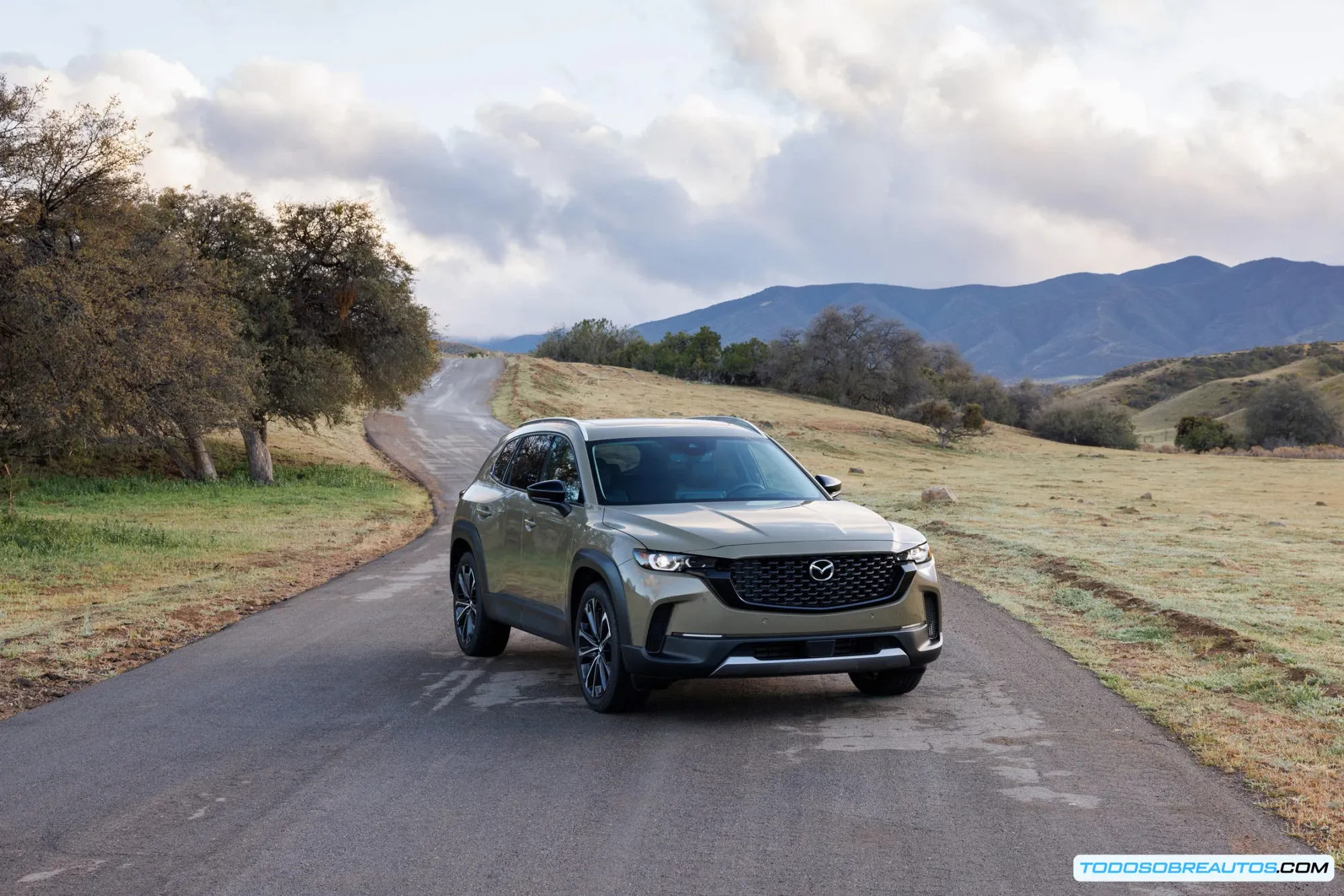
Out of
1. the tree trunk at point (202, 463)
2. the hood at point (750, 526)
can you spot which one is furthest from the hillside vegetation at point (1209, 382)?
the hood at point (750, 526)

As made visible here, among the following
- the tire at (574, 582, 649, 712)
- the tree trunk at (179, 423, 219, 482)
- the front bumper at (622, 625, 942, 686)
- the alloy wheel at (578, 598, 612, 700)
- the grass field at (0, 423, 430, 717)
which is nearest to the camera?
the front bumper at (622, 625, 942, 686)

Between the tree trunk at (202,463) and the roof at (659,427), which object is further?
the tree trunk at (202,463)

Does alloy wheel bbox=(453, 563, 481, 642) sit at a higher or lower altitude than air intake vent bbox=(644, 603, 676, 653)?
lower

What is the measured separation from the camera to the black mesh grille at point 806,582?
7.29 metres

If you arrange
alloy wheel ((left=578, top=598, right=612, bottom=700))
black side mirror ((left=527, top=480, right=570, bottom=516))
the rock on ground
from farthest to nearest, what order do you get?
the rock on ground → black side mirror ((left=527, top=480, right=570, bottom=516)) → alloy wheel ((left=578, top=598, right=612, bottom=700))

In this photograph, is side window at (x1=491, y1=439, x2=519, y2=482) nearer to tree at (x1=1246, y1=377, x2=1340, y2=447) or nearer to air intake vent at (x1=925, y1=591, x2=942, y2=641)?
air intake vent at (x1=925, y1=591, x2=942, y2=641)

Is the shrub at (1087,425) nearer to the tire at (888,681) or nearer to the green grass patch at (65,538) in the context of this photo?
the green grass patch at (65,538)

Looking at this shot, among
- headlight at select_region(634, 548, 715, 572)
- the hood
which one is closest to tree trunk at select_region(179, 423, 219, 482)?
the hood

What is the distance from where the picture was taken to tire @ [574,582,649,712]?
755 cm

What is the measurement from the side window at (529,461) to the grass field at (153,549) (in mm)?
3518

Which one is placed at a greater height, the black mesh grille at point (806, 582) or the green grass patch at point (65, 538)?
the black mesh grille at point (806, 582)

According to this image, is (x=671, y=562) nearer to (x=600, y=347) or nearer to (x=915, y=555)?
(x=915, y=555)

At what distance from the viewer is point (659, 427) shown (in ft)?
29.9

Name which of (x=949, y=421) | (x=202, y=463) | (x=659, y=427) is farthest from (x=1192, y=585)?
(x=949, y=421)
